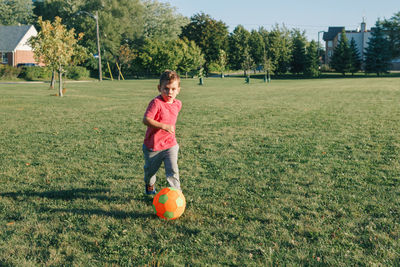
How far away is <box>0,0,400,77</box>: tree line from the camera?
63.5 meters

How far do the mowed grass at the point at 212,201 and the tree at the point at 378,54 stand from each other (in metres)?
62.7

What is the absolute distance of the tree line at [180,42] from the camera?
63.5 m

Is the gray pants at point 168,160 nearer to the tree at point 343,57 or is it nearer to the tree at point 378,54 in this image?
the tree at point 343,57

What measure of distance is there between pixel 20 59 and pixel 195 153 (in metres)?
59.9

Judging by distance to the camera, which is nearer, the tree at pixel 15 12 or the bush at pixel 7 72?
the bush at pixel 7 72

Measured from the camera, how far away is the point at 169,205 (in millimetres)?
4090

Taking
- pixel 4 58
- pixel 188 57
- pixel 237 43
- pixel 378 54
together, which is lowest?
pixel 4 58

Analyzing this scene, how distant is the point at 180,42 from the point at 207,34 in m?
12.0

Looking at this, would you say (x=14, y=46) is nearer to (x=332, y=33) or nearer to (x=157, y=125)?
(x=157, y=125)

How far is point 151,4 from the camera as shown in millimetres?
75500

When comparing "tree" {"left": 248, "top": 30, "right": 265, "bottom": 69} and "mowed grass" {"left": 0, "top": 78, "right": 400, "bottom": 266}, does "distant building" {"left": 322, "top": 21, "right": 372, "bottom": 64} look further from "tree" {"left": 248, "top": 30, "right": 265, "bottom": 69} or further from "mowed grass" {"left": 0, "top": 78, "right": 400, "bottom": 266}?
"mowed grass" {"left": 0, "top": 78, "right": 400, "bottom": 266}

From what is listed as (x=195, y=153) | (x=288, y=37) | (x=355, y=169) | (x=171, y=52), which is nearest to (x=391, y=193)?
(x=355, y=169)

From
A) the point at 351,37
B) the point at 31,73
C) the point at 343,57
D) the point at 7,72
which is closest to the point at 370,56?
the point at 343,57

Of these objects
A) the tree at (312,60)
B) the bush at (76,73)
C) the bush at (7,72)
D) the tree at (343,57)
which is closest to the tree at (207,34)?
the tree at (312,60)
